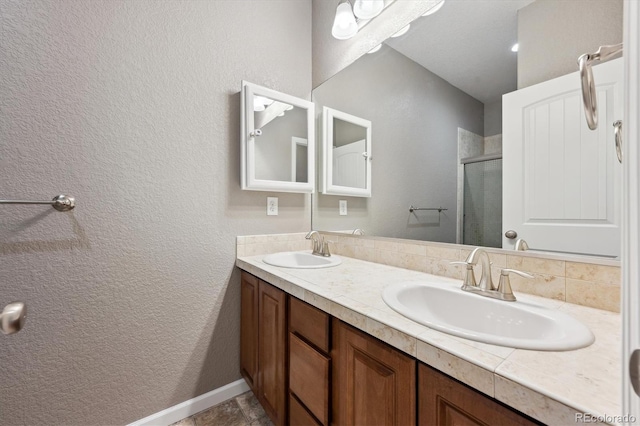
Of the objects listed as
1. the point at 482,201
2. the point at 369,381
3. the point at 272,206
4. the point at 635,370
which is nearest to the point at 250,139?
the point at 272,206

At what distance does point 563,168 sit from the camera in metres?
0.80

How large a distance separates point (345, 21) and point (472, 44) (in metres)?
0.77

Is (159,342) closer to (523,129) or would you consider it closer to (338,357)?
(338,357)

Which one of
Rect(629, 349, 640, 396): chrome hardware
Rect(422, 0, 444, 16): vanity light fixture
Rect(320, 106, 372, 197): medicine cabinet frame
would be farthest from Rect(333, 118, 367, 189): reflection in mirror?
Rect(629, 349, 640, 396): chrome hardware

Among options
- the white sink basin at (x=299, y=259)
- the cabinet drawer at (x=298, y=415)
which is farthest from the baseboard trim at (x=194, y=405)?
the white sink basin at (x=299, y=259)

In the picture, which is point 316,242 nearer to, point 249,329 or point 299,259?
point 299,259

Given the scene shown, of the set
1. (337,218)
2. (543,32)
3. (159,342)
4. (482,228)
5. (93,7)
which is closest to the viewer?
(543,32)

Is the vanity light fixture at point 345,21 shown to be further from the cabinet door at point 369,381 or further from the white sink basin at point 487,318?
the cabinet door at point 369,381

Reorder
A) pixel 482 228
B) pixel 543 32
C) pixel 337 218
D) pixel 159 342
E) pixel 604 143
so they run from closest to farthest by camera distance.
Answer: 1. pixel 604 143
2. pixel 543 32
3. pixel 482 228
4. pixel 159 342
5. pixel 337 218

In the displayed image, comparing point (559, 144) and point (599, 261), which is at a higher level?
point (559, 144)

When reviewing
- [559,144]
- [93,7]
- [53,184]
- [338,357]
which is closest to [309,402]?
[338,357]

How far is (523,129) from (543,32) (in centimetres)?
31

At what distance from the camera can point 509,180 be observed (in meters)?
0.92

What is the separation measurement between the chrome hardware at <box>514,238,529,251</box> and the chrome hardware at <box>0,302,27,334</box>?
4.88 ft
